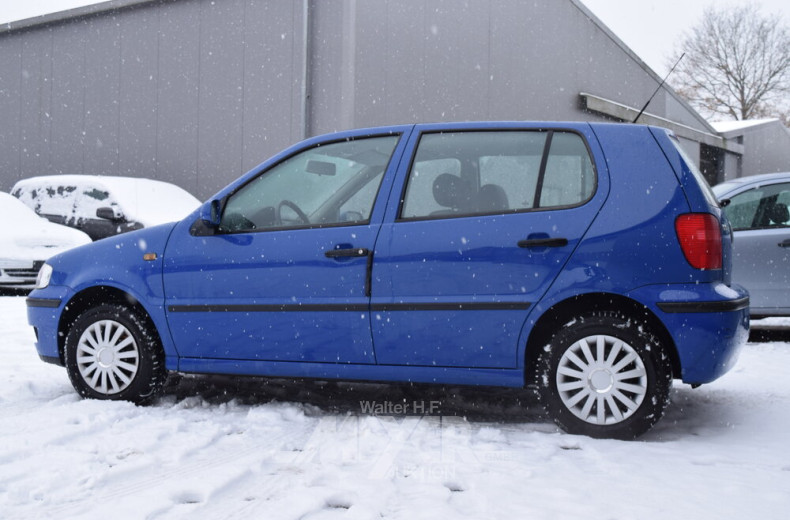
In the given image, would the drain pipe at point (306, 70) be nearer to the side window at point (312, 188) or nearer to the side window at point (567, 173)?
the side window at point (312, 188)

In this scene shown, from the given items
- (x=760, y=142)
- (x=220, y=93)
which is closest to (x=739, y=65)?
(x=760, y=142)

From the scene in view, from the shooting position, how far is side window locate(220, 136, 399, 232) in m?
4.45

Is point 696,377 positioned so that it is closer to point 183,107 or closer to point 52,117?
point 183,107

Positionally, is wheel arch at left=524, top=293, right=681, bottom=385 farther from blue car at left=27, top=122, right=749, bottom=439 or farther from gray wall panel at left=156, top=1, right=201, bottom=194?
gray wall panel at left=156, top=1, right=201, bottom=194

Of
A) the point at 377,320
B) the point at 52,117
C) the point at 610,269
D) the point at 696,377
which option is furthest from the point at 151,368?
the point at 52,117

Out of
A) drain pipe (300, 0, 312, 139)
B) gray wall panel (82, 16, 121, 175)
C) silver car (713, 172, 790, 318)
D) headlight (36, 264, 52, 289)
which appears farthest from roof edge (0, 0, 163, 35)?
silver car (713, 172, 790, 318)

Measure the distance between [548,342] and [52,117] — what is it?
1524 cm

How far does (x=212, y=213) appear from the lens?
4.57m

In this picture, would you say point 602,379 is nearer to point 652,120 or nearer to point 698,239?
point 698,239

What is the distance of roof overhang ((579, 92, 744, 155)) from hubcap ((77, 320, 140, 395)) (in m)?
11.1

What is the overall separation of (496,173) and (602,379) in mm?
1179

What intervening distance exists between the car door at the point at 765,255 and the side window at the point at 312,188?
13.8 feet

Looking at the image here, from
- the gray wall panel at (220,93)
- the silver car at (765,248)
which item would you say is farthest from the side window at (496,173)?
the gray wall panel at (220,93)

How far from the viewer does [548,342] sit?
4.05 meters
